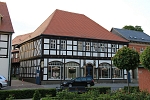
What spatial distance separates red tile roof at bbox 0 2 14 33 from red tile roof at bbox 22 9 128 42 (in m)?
5.07

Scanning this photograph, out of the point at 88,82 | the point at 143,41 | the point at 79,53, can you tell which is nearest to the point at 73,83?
the point at 88,82

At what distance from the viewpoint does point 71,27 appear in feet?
113

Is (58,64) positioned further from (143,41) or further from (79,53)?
(143,41)

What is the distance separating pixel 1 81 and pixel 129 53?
1324 centimetres

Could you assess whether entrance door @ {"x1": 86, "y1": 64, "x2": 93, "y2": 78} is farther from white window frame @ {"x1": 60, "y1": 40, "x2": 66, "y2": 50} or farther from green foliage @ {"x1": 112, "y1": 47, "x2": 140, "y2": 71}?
green foliage @ {"x1": 112, "y1": 47, "x2": 140, "y2": 71}

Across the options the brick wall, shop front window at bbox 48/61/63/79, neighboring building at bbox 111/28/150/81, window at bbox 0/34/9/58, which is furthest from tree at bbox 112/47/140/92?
neighboring building at bbox 111/28/150/81

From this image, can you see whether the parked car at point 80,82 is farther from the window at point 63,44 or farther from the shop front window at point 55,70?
the window at point 63,44

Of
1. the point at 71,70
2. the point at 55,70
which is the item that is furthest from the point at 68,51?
the point at 55,70

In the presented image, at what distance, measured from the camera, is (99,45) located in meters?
35.2

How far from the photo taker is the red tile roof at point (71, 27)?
106 ft

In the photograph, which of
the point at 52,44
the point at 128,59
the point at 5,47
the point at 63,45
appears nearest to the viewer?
the point at 128,59

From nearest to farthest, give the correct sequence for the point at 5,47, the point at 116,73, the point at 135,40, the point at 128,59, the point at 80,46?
the point at 128,59, the point at 5,47, the point at 80,46, the point at 116,73, the point at 135,40

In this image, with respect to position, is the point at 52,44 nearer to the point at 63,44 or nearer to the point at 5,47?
the point at 63,44

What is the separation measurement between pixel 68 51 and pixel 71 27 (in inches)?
173
